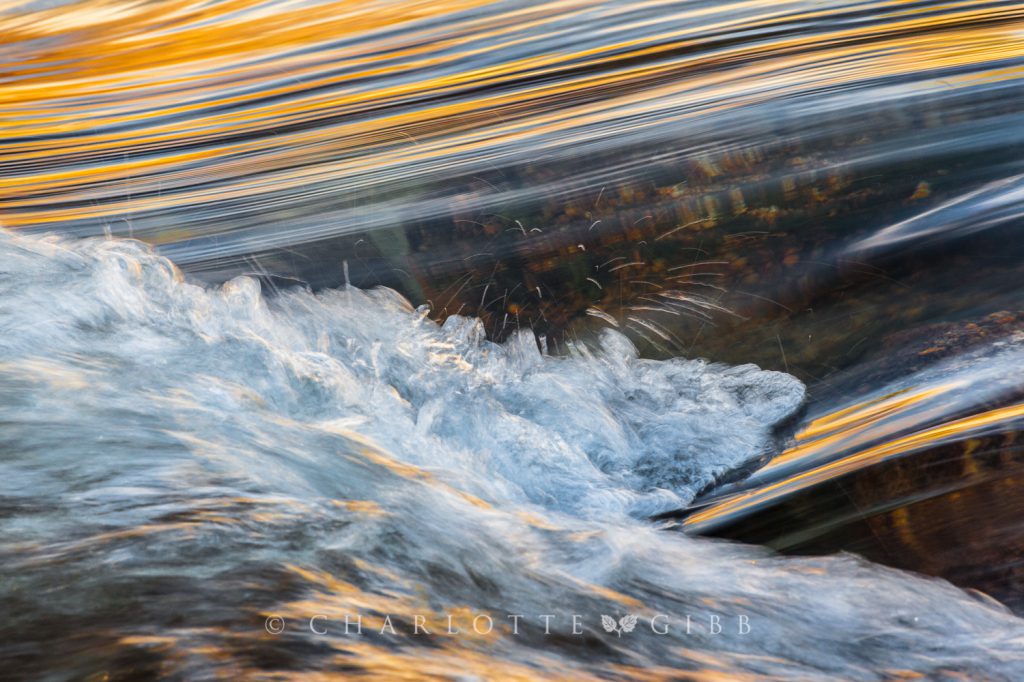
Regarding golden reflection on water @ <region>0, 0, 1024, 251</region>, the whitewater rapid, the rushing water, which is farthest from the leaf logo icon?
golden reflection on water @ <region>0, 0, 1024, 251</region>

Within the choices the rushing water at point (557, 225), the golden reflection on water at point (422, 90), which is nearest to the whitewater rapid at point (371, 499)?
the rushing water at point (557, 225)

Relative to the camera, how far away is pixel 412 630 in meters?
1.19

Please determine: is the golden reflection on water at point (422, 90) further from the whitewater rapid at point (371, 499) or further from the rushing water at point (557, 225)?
the whitewater rapid at point (371, 499)

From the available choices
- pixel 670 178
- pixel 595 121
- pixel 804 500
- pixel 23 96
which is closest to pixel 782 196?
pixel 670 178

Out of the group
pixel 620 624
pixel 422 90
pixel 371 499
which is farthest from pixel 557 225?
pixel 620 624

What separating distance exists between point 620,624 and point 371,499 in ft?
1.83

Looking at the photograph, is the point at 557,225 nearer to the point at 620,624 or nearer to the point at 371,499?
the point at 371,499

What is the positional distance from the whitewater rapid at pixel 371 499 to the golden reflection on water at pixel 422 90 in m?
0.26

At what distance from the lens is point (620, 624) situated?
137 cm

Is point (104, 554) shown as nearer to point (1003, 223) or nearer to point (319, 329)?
point (319, 329)

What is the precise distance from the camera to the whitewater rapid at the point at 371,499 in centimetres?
114

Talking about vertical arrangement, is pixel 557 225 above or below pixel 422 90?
below

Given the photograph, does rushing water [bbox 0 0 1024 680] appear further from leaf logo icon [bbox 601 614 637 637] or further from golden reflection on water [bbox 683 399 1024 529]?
leaf logo icon [bbox 601 614 637 637]

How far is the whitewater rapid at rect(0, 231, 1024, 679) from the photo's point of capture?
3.75 ft
